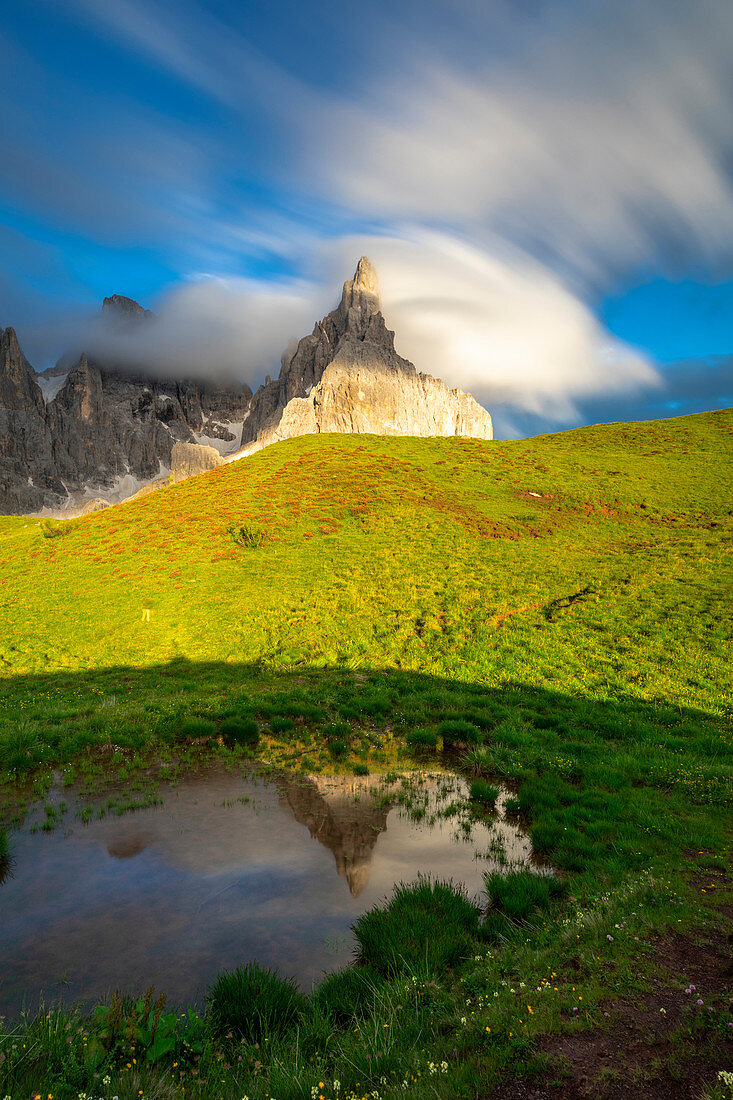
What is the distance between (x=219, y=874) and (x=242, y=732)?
6.67 meters

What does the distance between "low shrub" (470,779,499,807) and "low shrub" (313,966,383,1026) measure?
5948 mm

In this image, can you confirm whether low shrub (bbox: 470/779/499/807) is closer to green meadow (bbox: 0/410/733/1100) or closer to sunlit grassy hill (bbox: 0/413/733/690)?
green meadow (bbox: 0/410/733/1100)

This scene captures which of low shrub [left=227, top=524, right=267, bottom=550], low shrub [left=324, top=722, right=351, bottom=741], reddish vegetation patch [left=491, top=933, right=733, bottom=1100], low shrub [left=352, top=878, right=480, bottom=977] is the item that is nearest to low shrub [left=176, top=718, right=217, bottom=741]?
low shrub [left=324, top=722, right=351, bottom=741]

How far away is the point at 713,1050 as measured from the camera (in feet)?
13.9

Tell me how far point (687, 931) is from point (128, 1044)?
265 inches

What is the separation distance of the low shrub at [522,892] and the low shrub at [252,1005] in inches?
140

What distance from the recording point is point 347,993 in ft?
19.9

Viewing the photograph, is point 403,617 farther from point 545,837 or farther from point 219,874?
point 219,874

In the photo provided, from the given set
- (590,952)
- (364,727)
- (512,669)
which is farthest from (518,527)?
(590,952)

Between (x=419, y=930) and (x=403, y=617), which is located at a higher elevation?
(x=403, y=617)

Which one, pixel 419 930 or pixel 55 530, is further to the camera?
pixel 55 530

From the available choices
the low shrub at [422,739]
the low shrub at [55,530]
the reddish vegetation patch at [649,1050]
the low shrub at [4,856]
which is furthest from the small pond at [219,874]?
the low shrub at [55,530]

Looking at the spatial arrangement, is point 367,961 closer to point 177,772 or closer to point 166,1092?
point 166,1092

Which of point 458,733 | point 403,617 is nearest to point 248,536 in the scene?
point 403,617
